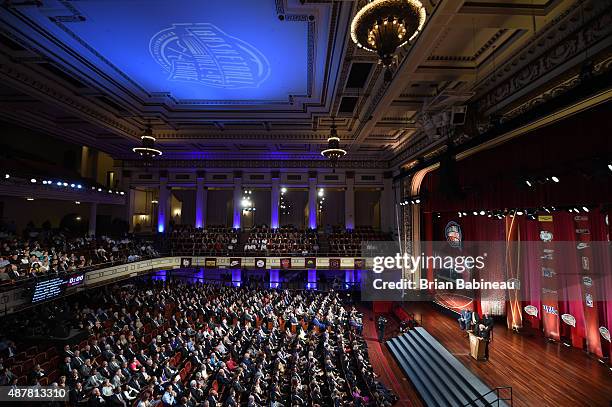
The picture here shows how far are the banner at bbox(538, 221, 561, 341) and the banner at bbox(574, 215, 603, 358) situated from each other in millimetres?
799

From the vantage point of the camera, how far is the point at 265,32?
→ 6.24 m

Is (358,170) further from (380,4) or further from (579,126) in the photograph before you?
(380,4)

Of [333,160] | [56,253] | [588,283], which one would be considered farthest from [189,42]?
[588,283]

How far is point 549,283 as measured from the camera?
28.0 feet

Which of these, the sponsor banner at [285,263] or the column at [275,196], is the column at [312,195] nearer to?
the column at [275,196]

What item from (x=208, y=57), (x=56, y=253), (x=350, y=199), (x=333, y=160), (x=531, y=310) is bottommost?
(x=531, y=310)

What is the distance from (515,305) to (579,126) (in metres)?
6.79

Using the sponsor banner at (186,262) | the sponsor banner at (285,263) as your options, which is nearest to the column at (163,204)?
the sponsor banner at (186,262)

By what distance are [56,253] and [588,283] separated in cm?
1565

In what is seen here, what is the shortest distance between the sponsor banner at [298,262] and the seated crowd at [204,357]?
9.59ft

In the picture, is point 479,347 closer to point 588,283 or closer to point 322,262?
point 588,283

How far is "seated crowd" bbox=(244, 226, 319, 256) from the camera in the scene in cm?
1609

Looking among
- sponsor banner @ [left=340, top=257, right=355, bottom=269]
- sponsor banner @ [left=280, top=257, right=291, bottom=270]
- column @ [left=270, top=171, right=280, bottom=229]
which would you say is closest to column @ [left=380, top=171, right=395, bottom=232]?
sponsor banner @ [left=340, top=257, right=355, bottom=269]

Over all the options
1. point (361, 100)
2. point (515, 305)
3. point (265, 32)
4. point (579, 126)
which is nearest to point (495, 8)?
point (579, 126)
